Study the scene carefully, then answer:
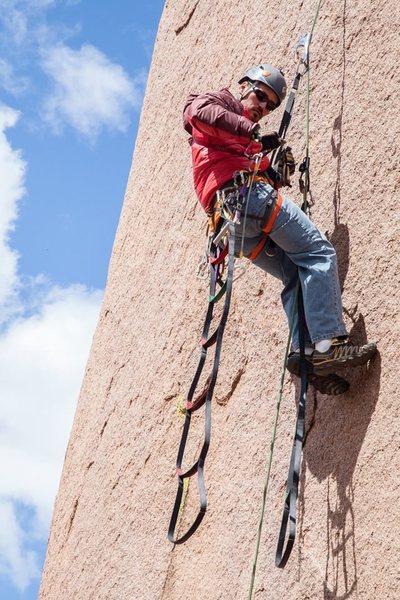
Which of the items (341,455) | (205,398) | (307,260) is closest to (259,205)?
(307,260)

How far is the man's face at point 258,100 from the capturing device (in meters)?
5.60

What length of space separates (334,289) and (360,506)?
42.7 inches

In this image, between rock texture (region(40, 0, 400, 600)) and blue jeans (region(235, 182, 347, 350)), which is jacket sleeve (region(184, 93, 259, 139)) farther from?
rock texture (region(40, 0, 400, 600))

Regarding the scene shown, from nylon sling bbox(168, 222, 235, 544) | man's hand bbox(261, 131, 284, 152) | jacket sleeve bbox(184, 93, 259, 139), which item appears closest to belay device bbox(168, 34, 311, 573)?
nylon sling bbox(168, 222, 235, 544)

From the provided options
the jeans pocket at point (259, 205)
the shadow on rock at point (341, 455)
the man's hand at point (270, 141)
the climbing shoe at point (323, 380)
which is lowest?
the shadow on rock at point (341, 455)

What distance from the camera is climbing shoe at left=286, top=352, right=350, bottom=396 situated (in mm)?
5113

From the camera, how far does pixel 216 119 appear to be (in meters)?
5.20

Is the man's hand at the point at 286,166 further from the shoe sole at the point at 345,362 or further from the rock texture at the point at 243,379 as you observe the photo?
the shoe sole at the point at 345,362

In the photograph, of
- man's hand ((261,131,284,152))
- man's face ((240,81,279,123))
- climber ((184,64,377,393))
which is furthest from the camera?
man's face ((240,81,279,123))

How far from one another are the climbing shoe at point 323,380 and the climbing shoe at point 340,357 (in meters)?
0.03

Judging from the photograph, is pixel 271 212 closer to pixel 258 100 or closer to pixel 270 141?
pixel 270 141

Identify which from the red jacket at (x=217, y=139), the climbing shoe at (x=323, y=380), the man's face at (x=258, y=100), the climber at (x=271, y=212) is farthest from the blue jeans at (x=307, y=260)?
the man's face at (x=258, y=100)

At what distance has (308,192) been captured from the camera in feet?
19.8

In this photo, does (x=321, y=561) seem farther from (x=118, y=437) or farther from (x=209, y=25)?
(x=209, y=25)
